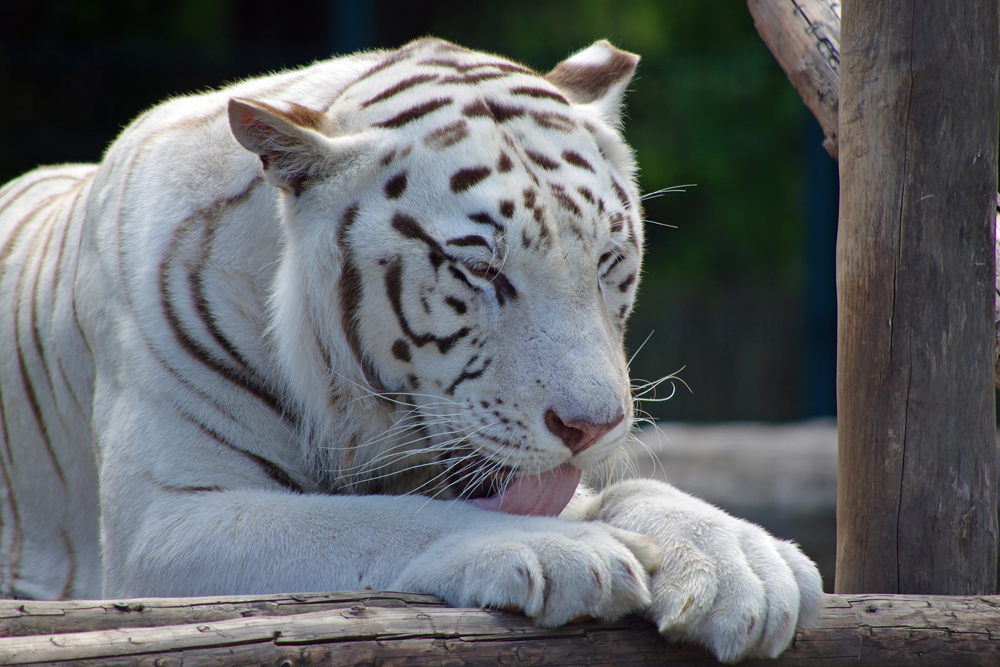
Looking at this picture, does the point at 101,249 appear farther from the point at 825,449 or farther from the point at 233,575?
the point at 825,449

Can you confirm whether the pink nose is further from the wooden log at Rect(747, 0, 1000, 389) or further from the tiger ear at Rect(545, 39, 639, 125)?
the wooden log at Rect(747, 0, 1000, 389)

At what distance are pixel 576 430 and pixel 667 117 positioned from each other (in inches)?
218

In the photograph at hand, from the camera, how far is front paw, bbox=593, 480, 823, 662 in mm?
1215

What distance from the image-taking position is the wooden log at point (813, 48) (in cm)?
193

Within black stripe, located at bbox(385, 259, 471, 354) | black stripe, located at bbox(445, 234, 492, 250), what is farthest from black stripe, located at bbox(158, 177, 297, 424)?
black stripe, located at bbox(445, 234, 492, 250)

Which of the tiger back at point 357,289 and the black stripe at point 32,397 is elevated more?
the tiger back at point 357,289

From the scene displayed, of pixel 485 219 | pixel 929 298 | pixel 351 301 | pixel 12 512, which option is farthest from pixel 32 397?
pixel 929 298

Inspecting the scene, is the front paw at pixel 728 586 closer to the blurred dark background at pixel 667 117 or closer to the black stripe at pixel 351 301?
the black stripe at pixel 351 301

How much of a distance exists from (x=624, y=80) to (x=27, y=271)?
131 centimetres

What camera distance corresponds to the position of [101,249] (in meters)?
1.74

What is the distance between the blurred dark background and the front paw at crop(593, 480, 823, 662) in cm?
271

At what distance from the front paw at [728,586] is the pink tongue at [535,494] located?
0.53 feet

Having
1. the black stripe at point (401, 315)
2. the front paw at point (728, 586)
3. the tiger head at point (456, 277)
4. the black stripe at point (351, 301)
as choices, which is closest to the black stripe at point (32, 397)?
the tiger head at point (456, 277)

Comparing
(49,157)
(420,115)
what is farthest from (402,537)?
(49,157)
